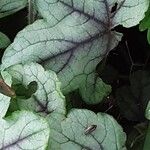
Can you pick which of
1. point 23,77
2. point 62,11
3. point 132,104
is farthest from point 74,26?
point 132,104

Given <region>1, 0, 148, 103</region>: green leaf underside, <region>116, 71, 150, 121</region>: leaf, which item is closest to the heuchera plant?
<region>1, 0, 148, 103</region>: green leaf underside

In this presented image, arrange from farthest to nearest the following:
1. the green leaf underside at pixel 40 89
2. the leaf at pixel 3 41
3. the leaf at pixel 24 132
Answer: the leaf at pixel 3 41 → the green leaf underside at pixel 40 89 → the leaf at pixel 24 132

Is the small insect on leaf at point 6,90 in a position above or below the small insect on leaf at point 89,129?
above

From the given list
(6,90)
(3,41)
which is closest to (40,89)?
(6,90)

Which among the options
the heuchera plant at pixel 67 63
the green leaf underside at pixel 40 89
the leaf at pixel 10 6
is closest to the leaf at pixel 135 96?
the heuchera plant at pixel 67 63

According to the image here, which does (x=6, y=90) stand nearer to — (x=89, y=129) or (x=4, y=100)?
(x=4, y=100)

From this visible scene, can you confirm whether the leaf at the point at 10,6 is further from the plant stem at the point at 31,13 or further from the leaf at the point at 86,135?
the leaf at the point at 86,135

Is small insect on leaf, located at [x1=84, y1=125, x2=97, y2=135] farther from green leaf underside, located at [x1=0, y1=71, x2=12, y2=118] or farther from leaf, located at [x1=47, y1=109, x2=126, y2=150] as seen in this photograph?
green leaf underside, located at [x1=0, y1=71, x2=12, y2=118]
